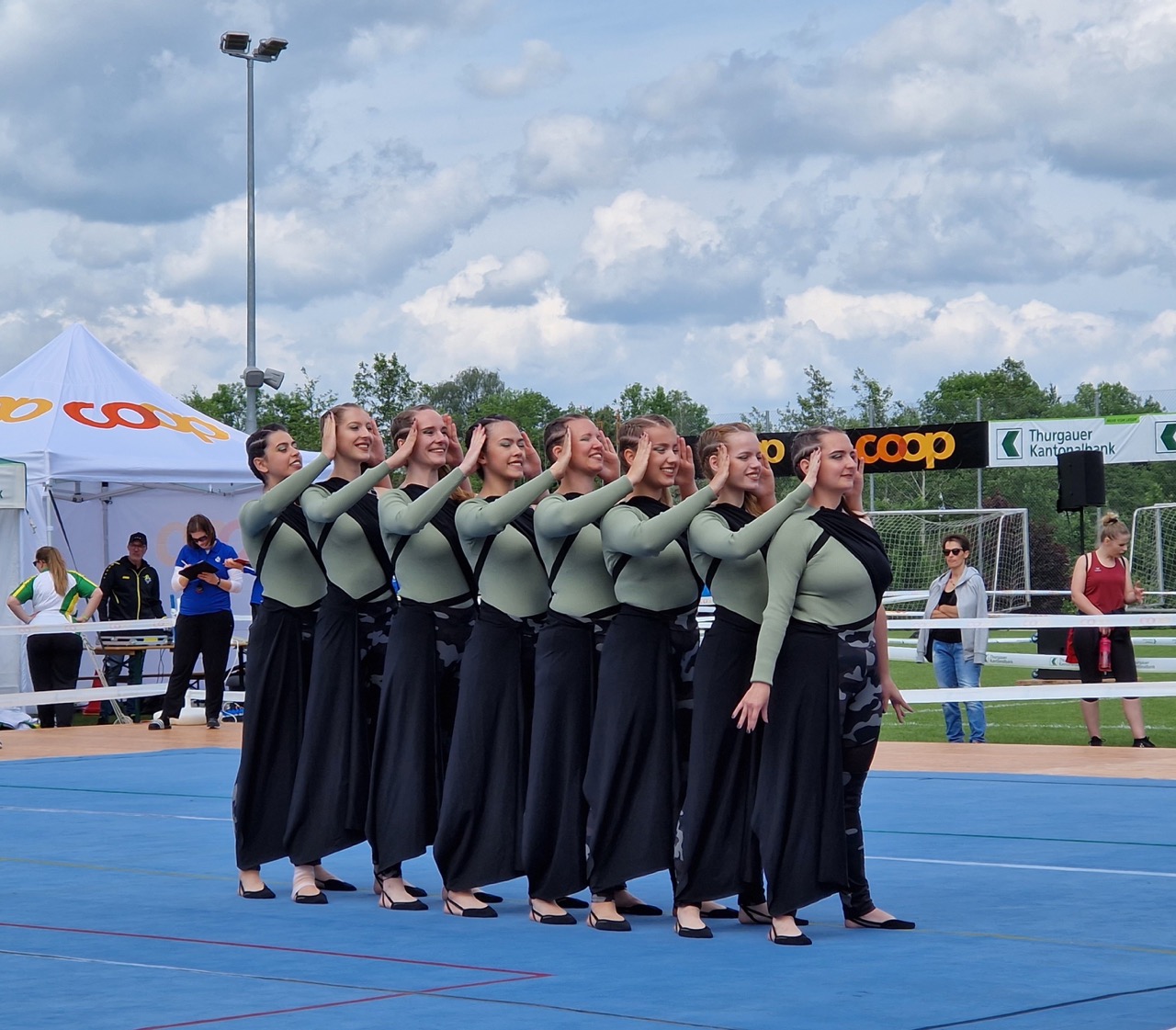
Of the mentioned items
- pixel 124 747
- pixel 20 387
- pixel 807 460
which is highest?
pixel 20 387

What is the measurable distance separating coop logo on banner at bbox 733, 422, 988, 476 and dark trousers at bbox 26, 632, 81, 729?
1177cm

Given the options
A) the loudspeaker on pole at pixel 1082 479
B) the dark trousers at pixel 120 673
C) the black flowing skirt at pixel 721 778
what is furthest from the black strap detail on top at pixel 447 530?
the loudspeaker on pole at pixel 1082 479

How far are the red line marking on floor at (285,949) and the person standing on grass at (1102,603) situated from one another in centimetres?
934

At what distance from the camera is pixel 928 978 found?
5.60 metres

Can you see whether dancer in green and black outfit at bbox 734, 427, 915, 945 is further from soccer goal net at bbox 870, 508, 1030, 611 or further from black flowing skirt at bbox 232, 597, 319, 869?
soccer goal net at bbox 870, 508, 1030, 611

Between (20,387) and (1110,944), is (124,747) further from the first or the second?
(1110,944)

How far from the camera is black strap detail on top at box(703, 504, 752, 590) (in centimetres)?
657

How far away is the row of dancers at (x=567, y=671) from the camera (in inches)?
250

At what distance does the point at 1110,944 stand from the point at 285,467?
12.3 feet

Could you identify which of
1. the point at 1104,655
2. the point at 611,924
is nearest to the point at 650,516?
the point at 611,924

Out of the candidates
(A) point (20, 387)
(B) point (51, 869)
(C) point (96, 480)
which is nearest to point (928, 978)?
(B) point (51, 869)

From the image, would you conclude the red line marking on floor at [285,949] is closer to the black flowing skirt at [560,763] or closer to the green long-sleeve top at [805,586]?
the black flowing skirt at [560,763]

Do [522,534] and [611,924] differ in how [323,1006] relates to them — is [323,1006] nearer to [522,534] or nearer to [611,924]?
[611,924]

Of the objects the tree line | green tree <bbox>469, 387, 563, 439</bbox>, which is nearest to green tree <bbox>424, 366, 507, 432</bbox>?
green tree <bbox>469, 387, 563, 439</bbox>
